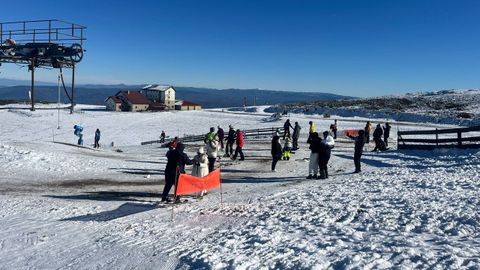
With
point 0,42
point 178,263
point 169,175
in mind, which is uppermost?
point 0,42

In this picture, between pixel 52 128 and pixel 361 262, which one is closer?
pixel 361 262

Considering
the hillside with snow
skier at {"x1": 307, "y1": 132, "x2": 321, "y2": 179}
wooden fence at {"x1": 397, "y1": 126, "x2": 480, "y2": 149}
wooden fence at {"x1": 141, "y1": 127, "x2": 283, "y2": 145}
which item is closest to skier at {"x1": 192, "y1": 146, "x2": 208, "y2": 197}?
skier at {"x1": 307, "y1": 132, "x2": 321, "y2": 179}

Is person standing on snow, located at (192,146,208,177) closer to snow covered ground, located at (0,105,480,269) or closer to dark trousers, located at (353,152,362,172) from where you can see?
snow covered ground, located at (0,105,480,269)

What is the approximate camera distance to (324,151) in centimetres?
1664

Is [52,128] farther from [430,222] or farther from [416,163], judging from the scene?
[430,222]

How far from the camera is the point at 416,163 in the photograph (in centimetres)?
2020

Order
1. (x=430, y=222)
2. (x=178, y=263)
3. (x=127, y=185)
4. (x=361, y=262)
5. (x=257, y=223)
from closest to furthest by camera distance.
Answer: (x=361, y=262), (x=178, y=263), (x=430, y=222), (x=257, y=223), (x=127, y=185)

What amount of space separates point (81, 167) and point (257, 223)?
11.8 meters

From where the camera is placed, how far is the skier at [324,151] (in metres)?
16.6

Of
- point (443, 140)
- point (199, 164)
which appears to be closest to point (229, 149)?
point (443, 140)

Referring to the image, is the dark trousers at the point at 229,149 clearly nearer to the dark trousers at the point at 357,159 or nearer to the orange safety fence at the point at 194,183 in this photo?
the dark trousers at the point at 357,159

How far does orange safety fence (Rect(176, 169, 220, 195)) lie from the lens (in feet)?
39.6

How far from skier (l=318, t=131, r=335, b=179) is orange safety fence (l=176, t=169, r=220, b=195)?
4.79 meters


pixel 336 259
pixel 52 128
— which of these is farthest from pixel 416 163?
pixel 52 128
